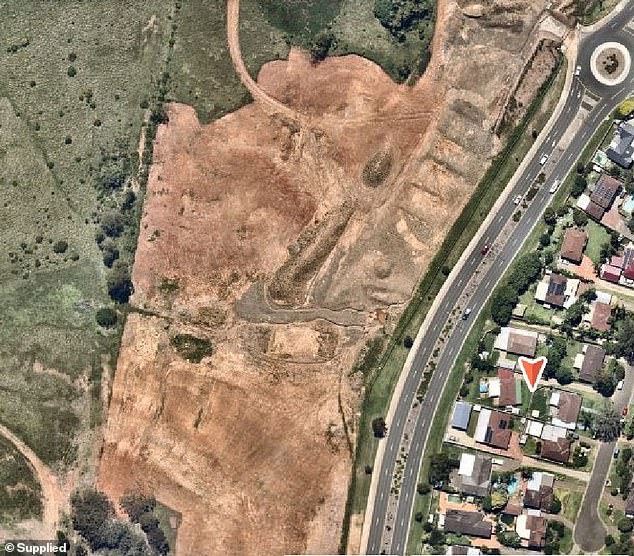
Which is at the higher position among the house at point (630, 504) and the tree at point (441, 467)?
the tree at point (441, 467)

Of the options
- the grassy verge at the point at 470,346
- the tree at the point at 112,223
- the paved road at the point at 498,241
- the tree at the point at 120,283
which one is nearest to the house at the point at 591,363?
the grassy verge at the point at 470,346

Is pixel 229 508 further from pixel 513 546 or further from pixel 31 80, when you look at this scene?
pixel 31 80

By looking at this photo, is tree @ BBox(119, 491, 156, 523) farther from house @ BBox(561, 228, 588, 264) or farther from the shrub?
house @ BBox(561, 228, 588, 264)

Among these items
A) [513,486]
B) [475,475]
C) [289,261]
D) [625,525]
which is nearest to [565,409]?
[513,486]

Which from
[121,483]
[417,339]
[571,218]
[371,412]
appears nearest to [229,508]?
[121,483]

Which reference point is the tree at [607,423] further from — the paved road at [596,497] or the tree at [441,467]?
the tree at [441,467]

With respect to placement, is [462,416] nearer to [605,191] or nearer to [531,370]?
[531,370]
